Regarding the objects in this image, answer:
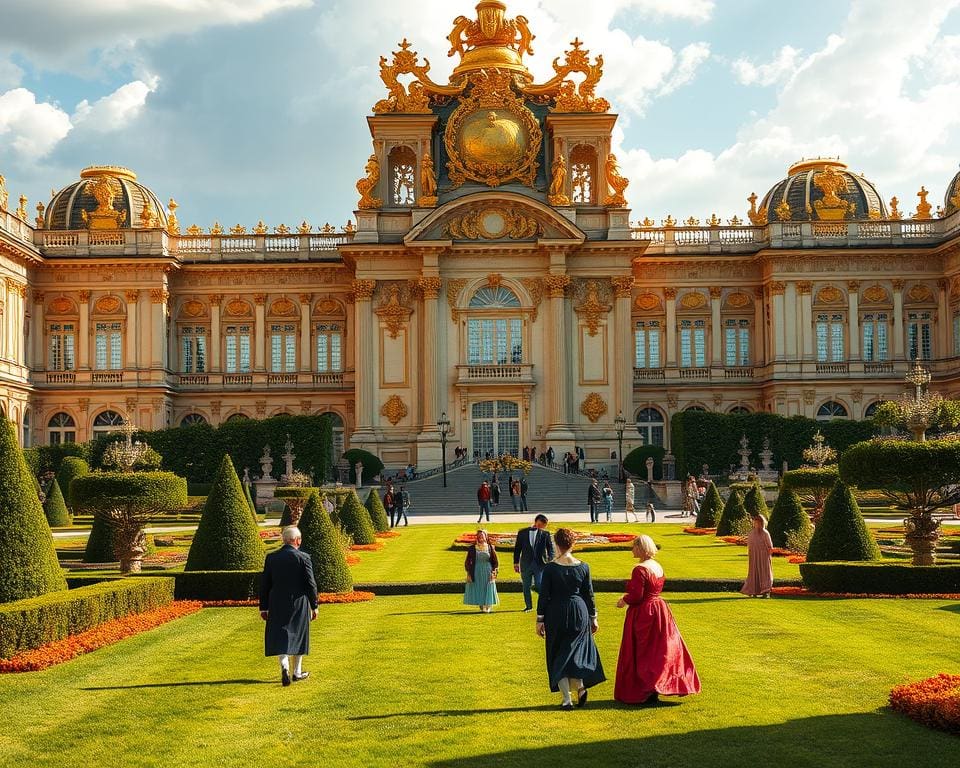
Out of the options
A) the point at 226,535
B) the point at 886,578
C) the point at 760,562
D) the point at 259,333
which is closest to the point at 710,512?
the point at 886,578

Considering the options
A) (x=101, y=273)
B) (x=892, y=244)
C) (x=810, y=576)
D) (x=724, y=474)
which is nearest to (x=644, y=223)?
(x=892, y=244)

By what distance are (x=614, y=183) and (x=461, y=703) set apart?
5347cm

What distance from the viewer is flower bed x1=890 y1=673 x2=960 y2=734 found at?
10.8 meters

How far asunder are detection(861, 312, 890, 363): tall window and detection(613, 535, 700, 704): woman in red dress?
5790 cm

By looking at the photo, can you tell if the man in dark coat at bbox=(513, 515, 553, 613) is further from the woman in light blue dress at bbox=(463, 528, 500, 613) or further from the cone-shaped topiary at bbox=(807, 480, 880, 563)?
the cone-shaped topiary at bbox=(807, 480, 880, 563)

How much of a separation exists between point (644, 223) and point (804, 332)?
10728 millimetres

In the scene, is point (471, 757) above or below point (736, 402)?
below

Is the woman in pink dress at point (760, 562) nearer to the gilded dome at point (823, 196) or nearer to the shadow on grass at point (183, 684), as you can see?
the shadow on grass at point (183, 684)

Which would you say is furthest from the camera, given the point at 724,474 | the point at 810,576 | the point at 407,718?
the point at 724,474

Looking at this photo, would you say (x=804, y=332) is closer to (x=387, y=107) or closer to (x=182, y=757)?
(x=387, y=107)

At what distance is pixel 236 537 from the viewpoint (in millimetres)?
22062

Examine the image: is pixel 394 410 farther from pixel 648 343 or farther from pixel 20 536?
pixel 20 536

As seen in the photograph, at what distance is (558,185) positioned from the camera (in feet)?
205

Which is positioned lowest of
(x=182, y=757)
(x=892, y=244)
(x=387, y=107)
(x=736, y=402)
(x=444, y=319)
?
(x=182, y=757)
